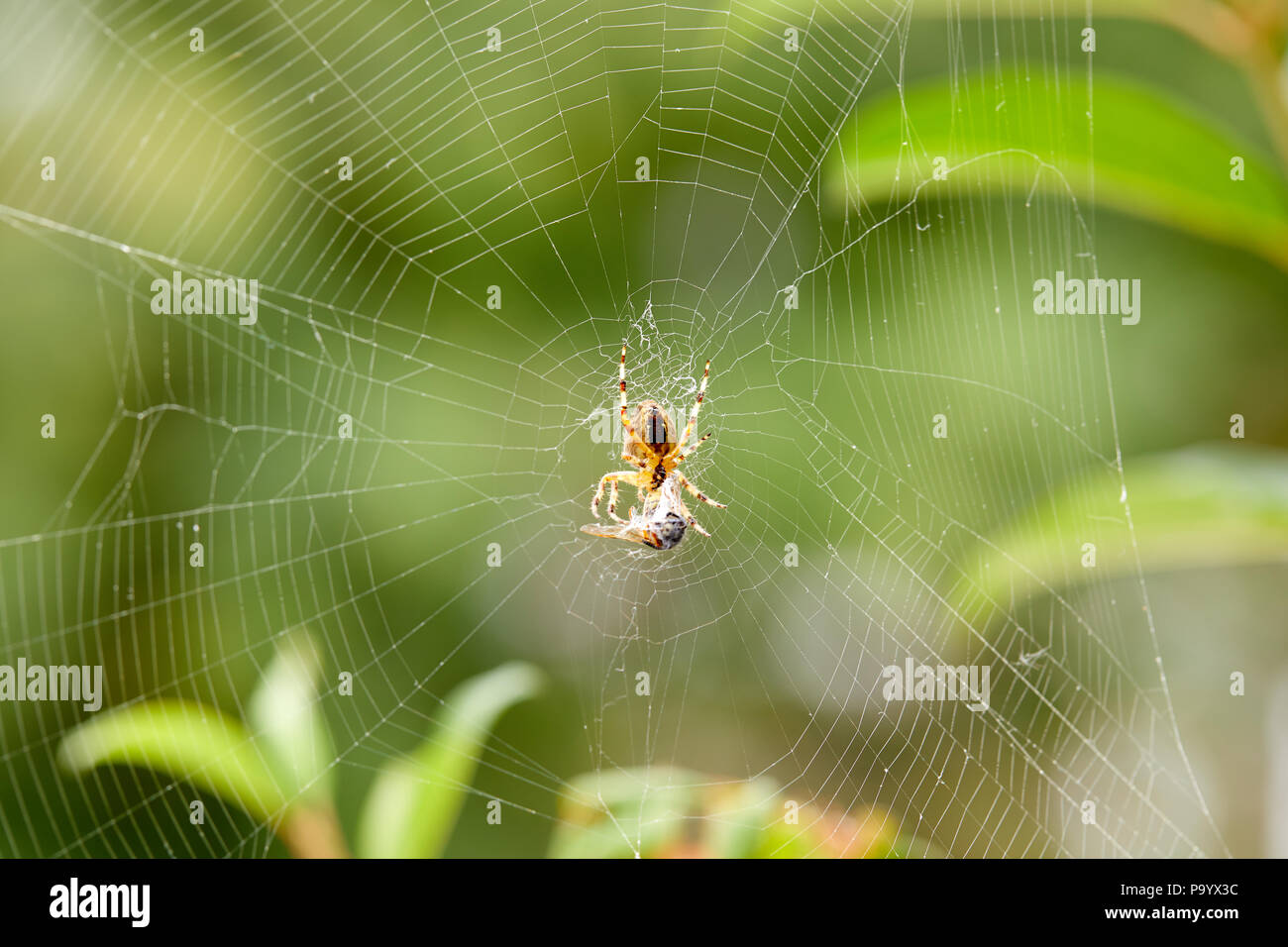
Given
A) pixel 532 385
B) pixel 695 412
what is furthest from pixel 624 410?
pixel 532 385

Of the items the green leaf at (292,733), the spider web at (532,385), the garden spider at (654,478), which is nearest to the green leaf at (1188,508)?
the green leaf at (292,733)

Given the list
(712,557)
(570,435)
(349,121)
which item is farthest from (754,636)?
(349,121)

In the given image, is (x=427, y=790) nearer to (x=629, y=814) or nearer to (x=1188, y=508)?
(x=629, y=814)

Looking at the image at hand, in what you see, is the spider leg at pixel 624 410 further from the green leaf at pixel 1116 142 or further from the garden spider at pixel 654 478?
the green leaf at pixel 1116 142

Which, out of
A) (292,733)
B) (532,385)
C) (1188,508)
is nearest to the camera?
(1188,508)

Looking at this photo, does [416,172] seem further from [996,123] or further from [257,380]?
[996,123]

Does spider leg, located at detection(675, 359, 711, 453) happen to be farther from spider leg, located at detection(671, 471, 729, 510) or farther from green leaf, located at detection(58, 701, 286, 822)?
green leaf, located at detection(58, 701, 286, 822)
